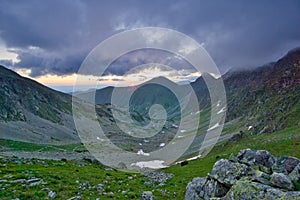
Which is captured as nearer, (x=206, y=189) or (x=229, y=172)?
(x=229, y=172)

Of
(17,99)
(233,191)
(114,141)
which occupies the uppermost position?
(17,99)

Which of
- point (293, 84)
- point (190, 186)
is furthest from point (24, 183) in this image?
point (293, 84)

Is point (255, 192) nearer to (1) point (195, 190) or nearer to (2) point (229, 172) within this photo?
(2) point (229, 172)

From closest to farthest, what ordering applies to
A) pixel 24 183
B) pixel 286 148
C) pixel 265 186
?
pixel 265 186 → pixel 24 183 → pixel 286 148

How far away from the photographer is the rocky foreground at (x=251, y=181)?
1719 centimetres

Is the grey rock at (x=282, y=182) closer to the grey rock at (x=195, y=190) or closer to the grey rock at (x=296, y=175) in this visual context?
the grey rock at (x=296, y=175)

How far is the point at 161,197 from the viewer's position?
2720 centimetres

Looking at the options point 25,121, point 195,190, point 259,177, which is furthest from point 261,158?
point 25,121

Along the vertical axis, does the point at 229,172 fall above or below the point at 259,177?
below

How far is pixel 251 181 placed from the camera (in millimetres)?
18562

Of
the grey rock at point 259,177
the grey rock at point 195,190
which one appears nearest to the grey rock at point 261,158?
the grey rock at point 195,190

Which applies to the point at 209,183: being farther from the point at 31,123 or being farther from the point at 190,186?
the point at 31,123

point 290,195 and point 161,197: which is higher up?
point 290,195

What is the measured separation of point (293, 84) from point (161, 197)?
20090 cm
